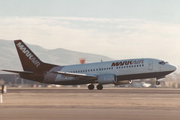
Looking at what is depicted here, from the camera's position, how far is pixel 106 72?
5081 centimetres

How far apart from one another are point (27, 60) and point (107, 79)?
16573mm

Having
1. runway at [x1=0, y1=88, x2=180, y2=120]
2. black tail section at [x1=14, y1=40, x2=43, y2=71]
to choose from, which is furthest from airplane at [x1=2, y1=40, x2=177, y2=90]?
runway at [x1=0, y1=88, x2=180, y2=120]

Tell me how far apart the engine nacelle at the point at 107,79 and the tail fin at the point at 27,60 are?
1165cm

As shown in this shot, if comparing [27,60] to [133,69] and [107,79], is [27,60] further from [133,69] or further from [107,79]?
[133,69]

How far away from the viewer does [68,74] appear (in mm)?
50031

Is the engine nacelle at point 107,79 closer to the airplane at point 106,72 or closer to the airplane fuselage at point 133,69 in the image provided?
the airplane at point 106,72

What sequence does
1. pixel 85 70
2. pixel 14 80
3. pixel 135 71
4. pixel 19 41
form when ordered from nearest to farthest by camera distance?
pixel 135 71, pixel 85 70, pixel 19 41, pixel 14 80

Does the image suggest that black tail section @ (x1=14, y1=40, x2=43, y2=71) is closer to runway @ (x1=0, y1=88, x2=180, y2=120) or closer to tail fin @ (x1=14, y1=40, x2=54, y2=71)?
tail fin @ (x1=14, y1=40, x2=54, y2=71)

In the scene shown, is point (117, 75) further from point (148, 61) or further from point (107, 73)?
point (148, 61)

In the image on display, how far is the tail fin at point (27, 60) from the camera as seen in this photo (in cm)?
5688

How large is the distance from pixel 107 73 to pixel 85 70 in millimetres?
4418
